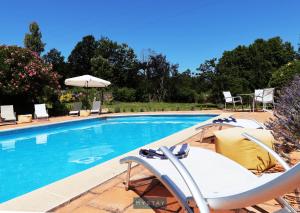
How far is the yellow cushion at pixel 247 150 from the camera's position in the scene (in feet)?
13.8

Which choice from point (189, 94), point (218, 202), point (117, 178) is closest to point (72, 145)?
point (117, 178)

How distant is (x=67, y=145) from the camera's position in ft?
29.3

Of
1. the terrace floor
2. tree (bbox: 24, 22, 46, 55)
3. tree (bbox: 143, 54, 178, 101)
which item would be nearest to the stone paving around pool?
the terrace floor

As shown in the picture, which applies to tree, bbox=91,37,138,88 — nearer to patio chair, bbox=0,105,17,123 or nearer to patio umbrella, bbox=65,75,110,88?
patio umbrella, bbox=65,75,110,88

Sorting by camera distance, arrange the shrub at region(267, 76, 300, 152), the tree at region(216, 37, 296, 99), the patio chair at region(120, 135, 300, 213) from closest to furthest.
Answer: the patio chair at region(120, 135, 300, 213) < the shrub at region(267, 76, 300, 152) < the tree at region(216, 37, 296, 99)

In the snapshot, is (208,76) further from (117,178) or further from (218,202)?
(218,202)

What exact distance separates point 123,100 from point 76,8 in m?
8.74

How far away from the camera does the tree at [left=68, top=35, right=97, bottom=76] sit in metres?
39.2

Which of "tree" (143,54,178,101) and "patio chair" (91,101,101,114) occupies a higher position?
"tree" (143,54,178,101)

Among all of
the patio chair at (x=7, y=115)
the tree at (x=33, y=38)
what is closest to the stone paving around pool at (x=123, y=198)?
the patio chair at (x=7, y=115)

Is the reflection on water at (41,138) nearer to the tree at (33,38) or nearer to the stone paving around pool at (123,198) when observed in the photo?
the stone paving around pool at (123,198)

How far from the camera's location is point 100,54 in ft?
113

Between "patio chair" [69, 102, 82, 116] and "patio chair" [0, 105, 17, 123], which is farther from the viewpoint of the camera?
"patio chair" [69, 102, 82, 116]

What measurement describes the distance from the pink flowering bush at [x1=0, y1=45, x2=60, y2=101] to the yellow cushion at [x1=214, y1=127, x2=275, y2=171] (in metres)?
11.3
